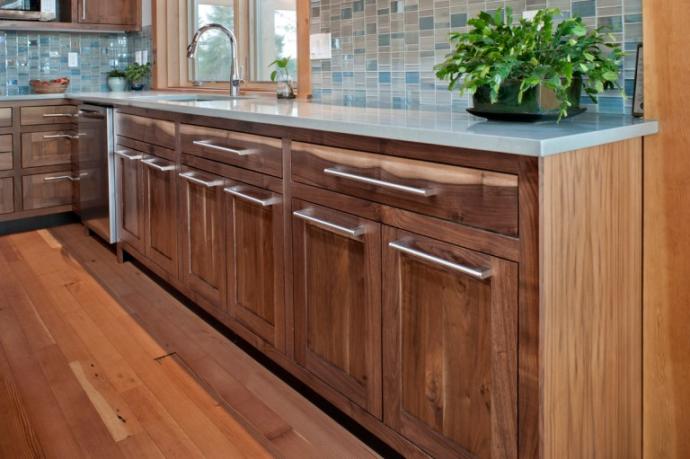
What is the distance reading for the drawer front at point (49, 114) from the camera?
3.88 m

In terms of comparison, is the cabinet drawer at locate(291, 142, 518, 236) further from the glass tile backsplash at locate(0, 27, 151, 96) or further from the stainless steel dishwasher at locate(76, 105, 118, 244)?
the glass tile backsplash at locate(0, 27, 151, 96)

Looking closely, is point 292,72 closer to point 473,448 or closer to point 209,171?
point 209,171

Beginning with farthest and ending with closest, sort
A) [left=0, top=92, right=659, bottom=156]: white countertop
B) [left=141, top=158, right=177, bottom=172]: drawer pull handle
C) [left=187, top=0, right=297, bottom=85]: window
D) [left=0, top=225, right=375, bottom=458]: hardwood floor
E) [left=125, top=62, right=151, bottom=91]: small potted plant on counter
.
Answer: [left=125, top=62, right=151, bottom=91]: small potted plant on counter → [left=187, top=0, right=297, bottom=85]: window → [left=141, top=158, right=177, bottom=172]: drawer pull handle → [left=0, top=225, right=375, bottom=458]: hardwood floor → [left=0, top=92, right=659, bottom=156]: white countertop

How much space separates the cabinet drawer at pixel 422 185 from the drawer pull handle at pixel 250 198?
20cm

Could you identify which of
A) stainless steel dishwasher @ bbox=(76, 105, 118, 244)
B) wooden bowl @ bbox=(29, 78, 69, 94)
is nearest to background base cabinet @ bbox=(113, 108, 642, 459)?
stainless steel dishwasher @ bbox=(76, 105, 118, 244)

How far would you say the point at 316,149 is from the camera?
5.55ft

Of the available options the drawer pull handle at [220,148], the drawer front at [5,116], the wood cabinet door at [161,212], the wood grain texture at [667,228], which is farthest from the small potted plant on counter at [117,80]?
the wood grain texture at [667,228]

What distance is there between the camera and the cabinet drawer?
1192 millimetres

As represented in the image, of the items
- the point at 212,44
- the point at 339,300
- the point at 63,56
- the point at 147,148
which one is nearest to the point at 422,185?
the point at 339,300

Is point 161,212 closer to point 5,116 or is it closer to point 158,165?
point 158,165

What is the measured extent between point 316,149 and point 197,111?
754mm

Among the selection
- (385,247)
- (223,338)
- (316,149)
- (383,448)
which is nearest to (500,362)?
(385,247)

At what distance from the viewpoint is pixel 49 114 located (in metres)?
3.96

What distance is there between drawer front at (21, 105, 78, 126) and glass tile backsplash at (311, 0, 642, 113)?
206 centimetres
